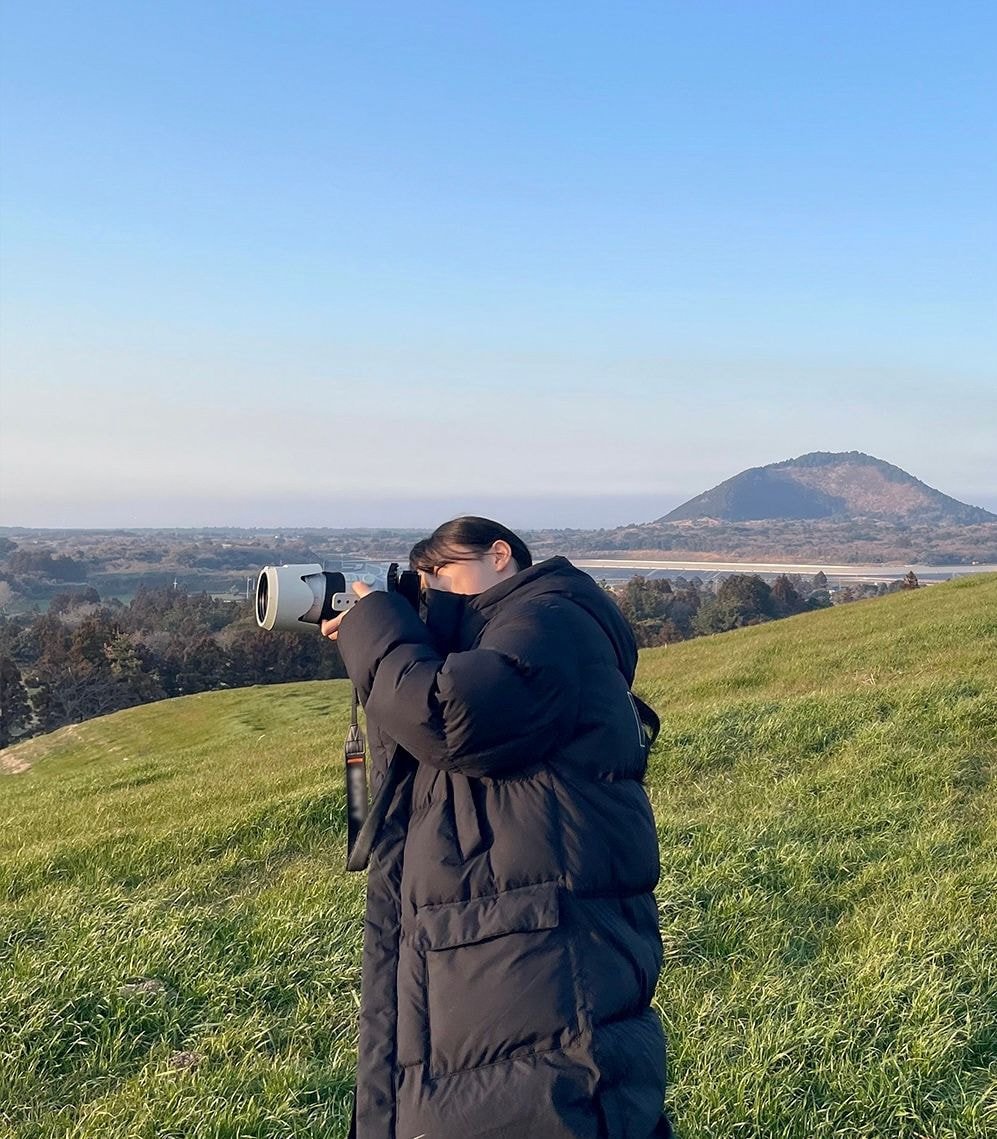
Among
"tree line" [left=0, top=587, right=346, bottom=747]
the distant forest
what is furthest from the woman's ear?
"tree line" [left=0, top=587, right=346, bottom=747]

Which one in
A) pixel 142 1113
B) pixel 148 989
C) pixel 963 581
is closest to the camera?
pixel 142 1113

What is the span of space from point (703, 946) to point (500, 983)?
9.09 ft

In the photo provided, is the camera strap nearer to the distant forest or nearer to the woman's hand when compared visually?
the woman's hand

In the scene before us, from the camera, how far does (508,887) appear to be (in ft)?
7.84

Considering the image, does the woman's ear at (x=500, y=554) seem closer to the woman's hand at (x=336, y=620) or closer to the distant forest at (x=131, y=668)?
the woman's hand at (x=336, y=620)

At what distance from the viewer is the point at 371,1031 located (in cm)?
247

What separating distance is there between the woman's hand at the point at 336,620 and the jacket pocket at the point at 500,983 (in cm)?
96

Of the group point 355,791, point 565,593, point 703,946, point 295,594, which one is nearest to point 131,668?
point 703,946

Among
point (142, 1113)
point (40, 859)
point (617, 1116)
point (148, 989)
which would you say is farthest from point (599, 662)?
point (40, 859)

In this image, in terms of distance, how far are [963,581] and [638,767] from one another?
29237 millimetres

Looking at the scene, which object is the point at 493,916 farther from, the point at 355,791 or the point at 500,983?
the point at 355,791

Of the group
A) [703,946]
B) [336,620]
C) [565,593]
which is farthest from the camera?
[703,946]

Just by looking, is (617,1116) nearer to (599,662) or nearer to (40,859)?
(599,662)

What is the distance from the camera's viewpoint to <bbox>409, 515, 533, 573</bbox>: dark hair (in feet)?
9.32
